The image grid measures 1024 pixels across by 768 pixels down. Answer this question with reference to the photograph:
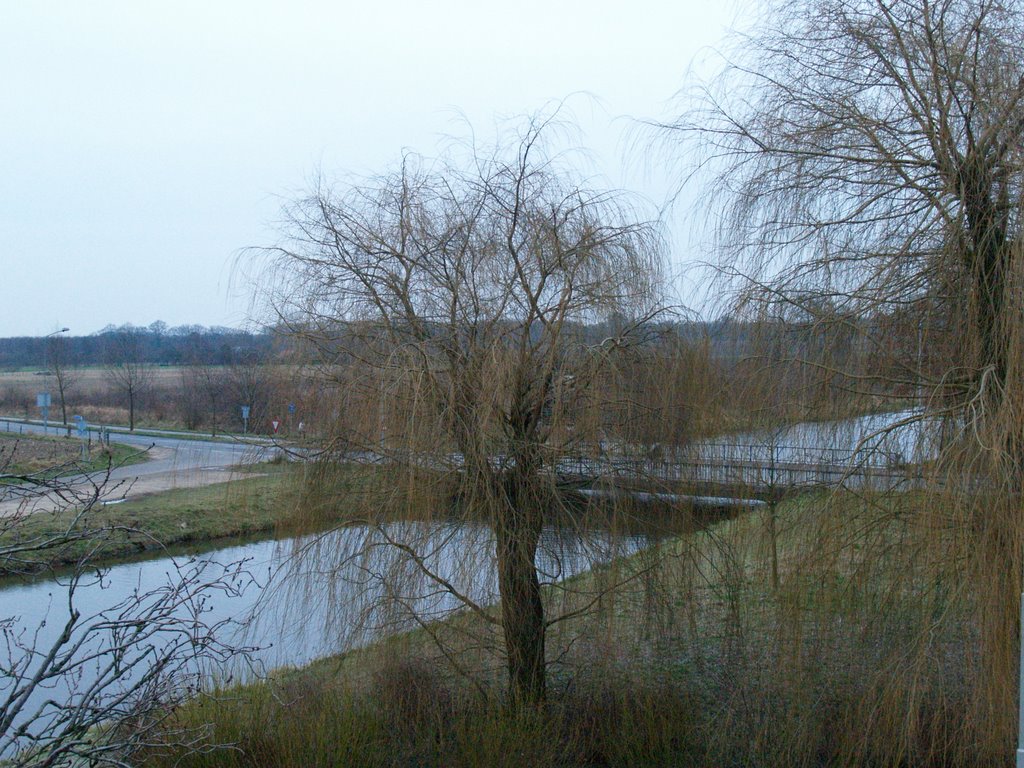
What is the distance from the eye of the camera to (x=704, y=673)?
7.94m

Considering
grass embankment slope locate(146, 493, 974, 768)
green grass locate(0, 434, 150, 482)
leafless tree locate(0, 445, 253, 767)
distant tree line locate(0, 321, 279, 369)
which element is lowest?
grass embankment slope locate(146, 493, 974, 768)

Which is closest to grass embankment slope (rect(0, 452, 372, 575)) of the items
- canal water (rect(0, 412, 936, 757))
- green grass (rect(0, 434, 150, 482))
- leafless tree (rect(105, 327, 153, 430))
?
green grass (rect(0, 434, 150, 482))

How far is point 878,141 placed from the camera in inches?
261

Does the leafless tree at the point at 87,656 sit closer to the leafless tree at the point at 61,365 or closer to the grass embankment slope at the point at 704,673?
the grass embankment slope at the point at 704,673

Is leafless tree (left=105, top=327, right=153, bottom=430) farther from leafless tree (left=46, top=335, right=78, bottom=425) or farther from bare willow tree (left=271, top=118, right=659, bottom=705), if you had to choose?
bare willow tree (left=271, top=118, right=659, bottom=705)

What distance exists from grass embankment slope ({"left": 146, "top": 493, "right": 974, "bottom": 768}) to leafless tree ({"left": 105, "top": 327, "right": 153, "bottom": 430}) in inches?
533

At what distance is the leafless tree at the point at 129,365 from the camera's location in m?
21.1

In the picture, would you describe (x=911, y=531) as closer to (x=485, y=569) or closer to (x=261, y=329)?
(x=485, y=569)

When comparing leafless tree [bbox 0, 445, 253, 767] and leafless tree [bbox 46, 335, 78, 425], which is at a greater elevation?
leafless tree [bbox 46, 335, 78, 425]

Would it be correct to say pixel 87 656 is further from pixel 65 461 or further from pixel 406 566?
pixel 406 566

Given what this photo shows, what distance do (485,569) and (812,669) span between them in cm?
248

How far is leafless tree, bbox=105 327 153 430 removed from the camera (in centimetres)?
2108

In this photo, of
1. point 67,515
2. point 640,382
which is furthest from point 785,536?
point 67,515

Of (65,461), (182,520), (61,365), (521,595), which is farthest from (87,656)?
(61,365)
